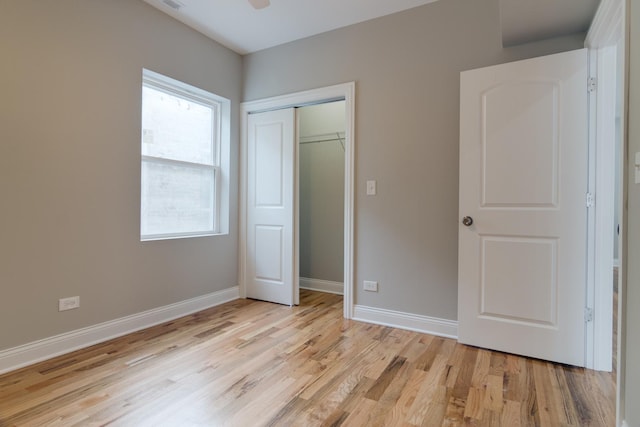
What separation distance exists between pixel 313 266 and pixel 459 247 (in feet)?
6.85

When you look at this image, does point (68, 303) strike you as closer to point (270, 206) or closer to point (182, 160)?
→ point (182, 160)

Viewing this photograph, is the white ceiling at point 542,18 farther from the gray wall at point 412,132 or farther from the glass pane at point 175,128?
the glass pane at point 175,128

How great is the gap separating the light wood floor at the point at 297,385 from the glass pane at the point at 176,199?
96cm

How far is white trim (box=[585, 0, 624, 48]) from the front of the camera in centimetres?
171

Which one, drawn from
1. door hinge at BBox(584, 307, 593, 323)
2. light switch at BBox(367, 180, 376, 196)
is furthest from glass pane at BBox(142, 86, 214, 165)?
door hinge at BBox(584, 307, 593, 323)

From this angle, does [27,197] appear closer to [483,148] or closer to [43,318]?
[43,318]

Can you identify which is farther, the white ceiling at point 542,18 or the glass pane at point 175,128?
the glass pane at point 175,128

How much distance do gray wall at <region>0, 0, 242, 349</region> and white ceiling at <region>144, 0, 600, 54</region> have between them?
0.29 meters

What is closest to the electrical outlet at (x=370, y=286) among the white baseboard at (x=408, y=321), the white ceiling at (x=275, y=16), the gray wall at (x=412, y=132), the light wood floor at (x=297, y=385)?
the gray wall at (x=412, y=132)

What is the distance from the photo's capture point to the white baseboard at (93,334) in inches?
82.6

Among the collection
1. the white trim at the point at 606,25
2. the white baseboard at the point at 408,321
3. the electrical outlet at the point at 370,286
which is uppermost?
the white trim at the point at 606,25

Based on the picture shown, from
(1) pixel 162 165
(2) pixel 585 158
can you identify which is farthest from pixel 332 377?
(1) pixel 162 165

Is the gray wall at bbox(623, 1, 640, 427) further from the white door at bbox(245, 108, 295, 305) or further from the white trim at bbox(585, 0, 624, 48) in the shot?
the white door at bbox(245, 108, 295, 305)

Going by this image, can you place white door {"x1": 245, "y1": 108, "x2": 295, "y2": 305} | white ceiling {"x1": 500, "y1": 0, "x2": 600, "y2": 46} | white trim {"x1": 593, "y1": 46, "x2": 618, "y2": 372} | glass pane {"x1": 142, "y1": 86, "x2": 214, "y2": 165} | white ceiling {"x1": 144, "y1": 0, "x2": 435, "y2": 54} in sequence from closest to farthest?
1. white ceiling {"x1": 500, "y1": 0, "x2": 600, "y2": 46}
2. white trim {"x1": 593, "y1": 46, "x2": 618, "y2": 372}
3. white ceiling {"x1": 144, "y1": 0, "x2": 435, "y2": 54}
4. glass pane {"x1": 142, "y1": 86, "x2": 214, "y2": 165}
5. white door {"x1": 245, "y1": 108, "x2": 295, "y2": 305}
